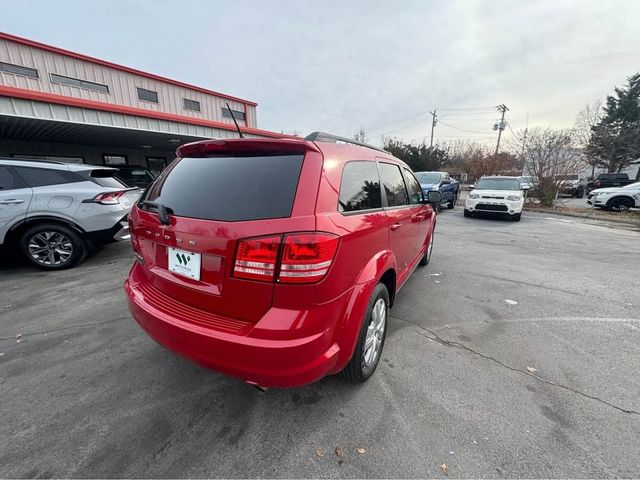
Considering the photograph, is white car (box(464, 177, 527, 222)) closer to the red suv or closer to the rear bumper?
the red suv

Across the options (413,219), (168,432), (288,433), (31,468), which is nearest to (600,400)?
(413,219)

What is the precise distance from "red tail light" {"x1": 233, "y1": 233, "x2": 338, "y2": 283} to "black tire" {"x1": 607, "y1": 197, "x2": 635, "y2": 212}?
1776 centimetres

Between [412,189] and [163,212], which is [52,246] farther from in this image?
[412,189]

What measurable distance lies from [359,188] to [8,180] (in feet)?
17.7

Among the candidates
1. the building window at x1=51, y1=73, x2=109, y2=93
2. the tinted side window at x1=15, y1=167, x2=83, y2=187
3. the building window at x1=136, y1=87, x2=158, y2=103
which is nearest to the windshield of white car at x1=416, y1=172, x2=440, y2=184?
the tinted side window at x1=15, y1=167, x2=83, y2=187

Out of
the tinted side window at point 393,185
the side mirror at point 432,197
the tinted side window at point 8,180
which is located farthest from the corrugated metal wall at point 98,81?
the tinted side window at point 393,185

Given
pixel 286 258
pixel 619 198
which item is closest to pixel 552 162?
pixel 619 198

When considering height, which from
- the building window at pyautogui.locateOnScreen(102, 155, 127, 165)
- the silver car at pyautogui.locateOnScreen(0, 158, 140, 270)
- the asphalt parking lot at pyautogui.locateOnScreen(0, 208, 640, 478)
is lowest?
the asphalt parking lot at pyautogui.locateOnScreen(0, 208, 640, 478)

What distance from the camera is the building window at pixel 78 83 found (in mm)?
12083

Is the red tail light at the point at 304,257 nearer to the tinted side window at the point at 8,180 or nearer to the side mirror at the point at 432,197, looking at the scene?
the side mirror at the point at 432,197

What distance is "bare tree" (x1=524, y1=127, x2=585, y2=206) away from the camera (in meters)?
13.9

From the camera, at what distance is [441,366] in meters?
2.30

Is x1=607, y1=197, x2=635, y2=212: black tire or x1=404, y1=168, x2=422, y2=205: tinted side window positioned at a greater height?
x1=404, y1=168, x2=422, y2=205: tinted side window

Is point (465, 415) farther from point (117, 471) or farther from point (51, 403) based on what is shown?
point (51, 403)
